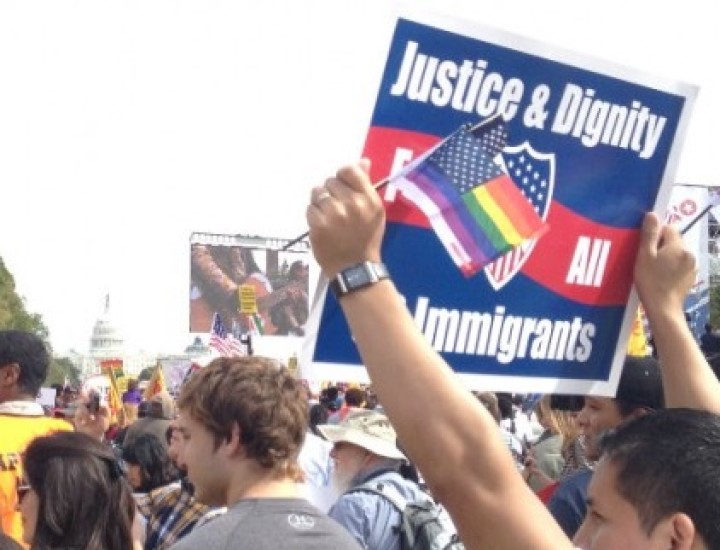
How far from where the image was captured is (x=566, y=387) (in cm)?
298

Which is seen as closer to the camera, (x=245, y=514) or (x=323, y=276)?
(x=323, y=276)

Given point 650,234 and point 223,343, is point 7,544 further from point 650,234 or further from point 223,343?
point 223,343

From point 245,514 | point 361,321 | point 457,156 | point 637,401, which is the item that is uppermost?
point 457,156

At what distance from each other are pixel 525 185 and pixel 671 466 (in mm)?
905

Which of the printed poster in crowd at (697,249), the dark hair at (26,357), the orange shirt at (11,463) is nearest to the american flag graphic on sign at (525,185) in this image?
the orange shirt at (11,463)

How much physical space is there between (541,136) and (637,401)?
1523 mm

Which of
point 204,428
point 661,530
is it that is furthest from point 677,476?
point 204,428

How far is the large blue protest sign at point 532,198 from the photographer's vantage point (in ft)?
8.45

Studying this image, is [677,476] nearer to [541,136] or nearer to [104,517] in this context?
[541,136]

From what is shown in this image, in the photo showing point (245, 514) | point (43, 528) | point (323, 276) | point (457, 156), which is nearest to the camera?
point (323, 276)

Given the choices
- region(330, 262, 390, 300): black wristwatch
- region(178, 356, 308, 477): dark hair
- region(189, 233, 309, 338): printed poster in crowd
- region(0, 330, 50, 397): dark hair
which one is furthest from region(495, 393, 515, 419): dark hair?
region(189, 233, 309, 338): printed poster in crowd

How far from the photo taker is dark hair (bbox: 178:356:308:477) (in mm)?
3465

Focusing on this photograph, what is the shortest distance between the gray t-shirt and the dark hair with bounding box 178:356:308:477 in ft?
0.55

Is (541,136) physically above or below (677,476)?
above
